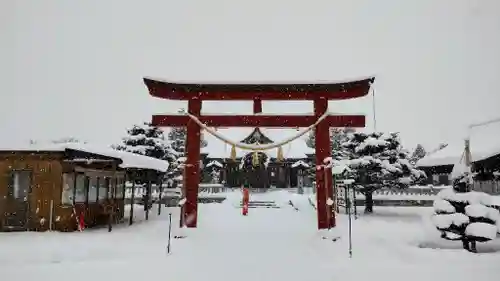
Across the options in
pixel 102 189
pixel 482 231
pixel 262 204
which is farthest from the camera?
pixel 262 204

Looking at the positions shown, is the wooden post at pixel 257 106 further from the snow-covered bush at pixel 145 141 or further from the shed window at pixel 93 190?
the snow-covered bush at pixel 145 141

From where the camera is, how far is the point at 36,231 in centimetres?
1484

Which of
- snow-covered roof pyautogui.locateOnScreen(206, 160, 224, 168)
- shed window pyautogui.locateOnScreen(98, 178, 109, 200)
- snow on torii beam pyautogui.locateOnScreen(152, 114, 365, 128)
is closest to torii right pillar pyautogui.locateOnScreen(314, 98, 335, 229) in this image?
snow on torii beam pyautogui.locateOnScreen(152, 114, 365, 128)

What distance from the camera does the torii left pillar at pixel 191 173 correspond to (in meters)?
13.9

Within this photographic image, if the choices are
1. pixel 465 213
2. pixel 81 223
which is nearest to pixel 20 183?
pixel 81 223

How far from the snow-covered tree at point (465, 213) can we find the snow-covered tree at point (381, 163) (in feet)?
36.3

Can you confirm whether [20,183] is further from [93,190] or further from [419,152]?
[419,152]

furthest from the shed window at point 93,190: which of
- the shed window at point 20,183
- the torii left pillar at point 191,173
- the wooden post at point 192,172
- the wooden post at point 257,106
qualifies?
the wooden post at point 257,106

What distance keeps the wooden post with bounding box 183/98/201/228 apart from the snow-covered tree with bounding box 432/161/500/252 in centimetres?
787

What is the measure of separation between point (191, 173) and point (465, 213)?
883 cm

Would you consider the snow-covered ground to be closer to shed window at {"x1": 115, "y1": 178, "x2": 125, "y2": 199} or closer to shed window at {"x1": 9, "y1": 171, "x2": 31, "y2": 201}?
shed window at {"x1": 9, "y1": 171, "x2": 31, "y2": 201}

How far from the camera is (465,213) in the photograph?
36.2 feet

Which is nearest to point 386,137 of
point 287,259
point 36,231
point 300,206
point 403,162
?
point 403,162

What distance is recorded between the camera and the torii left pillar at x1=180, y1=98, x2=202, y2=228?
45.5 ft
